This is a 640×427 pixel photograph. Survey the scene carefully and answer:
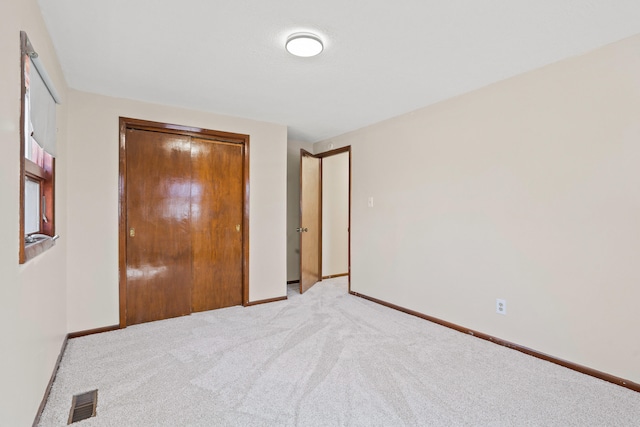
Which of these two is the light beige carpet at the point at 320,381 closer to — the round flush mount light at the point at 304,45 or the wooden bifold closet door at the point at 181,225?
the wooden bifold closet door at the point at 181,225

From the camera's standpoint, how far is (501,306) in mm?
2732

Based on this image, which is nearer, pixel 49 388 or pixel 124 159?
pixel 49 388

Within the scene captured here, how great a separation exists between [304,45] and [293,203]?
321cm

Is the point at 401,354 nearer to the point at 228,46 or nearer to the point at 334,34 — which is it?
the point at 334,34

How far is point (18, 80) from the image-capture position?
1.44m

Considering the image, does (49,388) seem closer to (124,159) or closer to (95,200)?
(95,200)

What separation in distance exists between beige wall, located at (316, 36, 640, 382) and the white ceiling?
25 centimetres

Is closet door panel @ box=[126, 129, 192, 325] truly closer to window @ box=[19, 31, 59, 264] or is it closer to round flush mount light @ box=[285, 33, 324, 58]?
window @ box=[19, 31, 59, 264]

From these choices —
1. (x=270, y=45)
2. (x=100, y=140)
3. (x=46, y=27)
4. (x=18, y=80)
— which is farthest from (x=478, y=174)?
(x=100, y=140)

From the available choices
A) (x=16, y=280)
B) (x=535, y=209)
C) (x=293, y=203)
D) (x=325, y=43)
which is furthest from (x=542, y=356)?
(x=293, y=203)

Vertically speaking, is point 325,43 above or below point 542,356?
above

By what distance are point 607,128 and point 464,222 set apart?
1.25m

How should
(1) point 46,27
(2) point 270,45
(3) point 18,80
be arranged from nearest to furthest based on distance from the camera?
(3) point 18,80, (1) point 46,27, (2) point 270,45

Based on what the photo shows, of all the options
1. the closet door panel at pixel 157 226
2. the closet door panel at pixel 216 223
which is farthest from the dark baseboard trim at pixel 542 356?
the closet door panel at pixel 157 226
